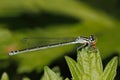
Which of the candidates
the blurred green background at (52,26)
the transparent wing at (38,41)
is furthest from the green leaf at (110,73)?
the transparent wing at (38,41)

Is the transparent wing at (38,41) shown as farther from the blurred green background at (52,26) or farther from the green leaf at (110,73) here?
the green leaf at (110,73)

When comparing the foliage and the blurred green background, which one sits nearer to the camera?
the foliage

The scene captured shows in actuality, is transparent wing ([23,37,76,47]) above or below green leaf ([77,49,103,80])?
below

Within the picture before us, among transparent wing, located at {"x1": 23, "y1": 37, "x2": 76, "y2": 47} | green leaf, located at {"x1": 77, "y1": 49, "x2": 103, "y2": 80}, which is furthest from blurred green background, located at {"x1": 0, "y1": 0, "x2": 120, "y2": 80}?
green leaf, located at {"x1": 77, "y1": 49, "x2": 103, "y2": 80}

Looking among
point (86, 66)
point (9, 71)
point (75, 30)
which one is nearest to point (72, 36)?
point (75, 30)

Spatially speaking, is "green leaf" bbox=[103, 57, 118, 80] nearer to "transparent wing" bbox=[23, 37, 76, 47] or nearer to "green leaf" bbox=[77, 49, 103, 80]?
"green leaf" bbox=[77, 49, 103, 80]

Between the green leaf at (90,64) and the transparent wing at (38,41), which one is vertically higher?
the green leaf at (90,64)

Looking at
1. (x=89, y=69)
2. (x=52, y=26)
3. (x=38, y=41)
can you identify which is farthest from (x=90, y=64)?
(x=52, y=26)

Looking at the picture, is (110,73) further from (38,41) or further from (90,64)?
(38,41)

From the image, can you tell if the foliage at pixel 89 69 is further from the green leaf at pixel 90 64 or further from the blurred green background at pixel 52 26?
the blurred green background at pixel 52 26

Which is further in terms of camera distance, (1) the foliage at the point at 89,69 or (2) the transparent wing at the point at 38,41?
(2) the transparent wing at the point at 38,41
